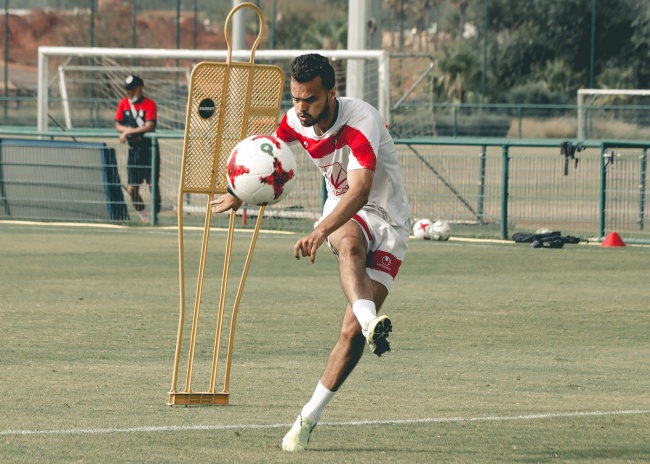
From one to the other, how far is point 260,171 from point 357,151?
1.62 ft

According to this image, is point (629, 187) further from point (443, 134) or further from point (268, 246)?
point (443, 134)

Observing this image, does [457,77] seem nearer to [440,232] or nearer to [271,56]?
[271,56]

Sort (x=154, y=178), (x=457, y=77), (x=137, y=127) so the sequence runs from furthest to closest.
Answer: (x=457, y=77)
(x=137, y=127)
(x=154, y=178)

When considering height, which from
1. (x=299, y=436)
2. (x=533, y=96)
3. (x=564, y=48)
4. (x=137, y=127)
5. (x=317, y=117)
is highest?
(x=564, y=48)

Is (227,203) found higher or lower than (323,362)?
higher

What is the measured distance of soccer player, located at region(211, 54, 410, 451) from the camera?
676 cm

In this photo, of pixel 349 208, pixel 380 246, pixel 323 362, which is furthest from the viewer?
pixel 323 362

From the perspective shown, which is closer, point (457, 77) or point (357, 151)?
point (357, 151)

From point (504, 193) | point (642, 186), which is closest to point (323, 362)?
point (504, 193)

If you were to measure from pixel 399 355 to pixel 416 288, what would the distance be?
4.04 m

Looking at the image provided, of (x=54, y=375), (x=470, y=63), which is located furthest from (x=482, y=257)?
(x=470, y=63)

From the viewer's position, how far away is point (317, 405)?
684 centimetres

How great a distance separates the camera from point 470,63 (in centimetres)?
5984

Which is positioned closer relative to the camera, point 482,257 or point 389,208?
point 389,208
